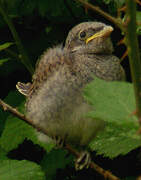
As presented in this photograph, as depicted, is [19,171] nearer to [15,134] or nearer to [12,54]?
[15,134]

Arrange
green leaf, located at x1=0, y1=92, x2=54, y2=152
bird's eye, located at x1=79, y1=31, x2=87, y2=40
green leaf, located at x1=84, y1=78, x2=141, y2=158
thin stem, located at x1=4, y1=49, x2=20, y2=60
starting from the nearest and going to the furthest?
green leaf, located at x1=84, y1=78, x2=141, y2=158 → bird's eye, located at x1=79, y1=31, x2=87, y2=40 → green leaf, located at x1=0, y1=92, x2=54, y2=152 → thin stem, located at x1=4, y1=49, x2=20, y2=60

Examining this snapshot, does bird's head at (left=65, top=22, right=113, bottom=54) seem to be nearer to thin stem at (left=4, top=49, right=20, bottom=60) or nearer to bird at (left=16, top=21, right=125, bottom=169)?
bird at (left=16, top=21, right=125, bottom=169)

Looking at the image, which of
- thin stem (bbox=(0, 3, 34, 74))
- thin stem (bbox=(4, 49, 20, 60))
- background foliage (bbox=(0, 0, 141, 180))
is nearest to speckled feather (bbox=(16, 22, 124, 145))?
background foliage (bbox=(0, 0, 141, 180))

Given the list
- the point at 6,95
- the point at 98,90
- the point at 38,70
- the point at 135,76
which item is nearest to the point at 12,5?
the point at 6,95

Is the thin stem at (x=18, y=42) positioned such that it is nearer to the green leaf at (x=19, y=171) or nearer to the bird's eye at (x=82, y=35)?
the bird's eye at (x=82, y=35)

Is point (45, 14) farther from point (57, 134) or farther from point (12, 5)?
point (57, 134)

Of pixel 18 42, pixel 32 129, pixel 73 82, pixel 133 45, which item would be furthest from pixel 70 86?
pixel 133 45

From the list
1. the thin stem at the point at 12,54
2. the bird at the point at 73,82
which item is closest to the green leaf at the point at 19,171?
the bird at the point at 73,82

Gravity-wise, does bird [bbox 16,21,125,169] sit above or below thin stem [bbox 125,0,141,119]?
below
